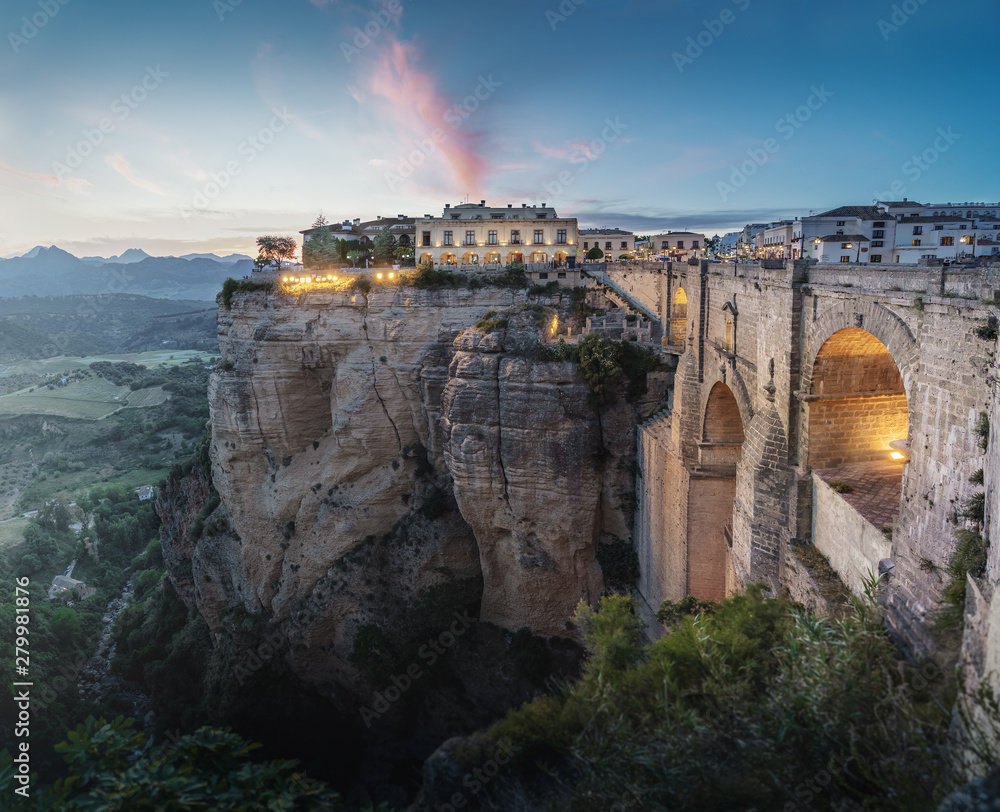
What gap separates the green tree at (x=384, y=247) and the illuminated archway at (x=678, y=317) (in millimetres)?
20968

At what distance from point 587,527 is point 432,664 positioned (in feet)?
31.9

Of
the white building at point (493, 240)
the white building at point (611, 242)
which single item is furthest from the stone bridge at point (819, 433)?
the white building at point (611, 242)

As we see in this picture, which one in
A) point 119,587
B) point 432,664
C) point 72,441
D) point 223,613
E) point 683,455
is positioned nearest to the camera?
point 683,455

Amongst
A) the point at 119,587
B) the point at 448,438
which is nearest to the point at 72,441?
the point at 119,587

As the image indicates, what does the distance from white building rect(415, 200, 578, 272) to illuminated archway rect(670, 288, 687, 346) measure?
14.0 meters

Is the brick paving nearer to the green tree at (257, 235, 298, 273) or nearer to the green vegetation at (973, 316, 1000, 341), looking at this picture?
the green vegetation at (973, 316, 1000, 341)

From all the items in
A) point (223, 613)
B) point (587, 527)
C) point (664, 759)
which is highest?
point (664, 759)

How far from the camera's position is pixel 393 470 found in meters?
31.1

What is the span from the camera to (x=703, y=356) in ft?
68.9

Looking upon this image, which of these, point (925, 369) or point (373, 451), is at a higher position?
point (925, 369)

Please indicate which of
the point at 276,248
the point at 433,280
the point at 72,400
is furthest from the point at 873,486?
the point at 72,400

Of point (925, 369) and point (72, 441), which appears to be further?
point (72, 441)

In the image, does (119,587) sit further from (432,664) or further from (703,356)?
(703,356)

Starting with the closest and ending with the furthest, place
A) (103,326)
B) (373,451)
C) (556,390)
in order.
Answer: (556,390)
(373,451)
(103,326)
